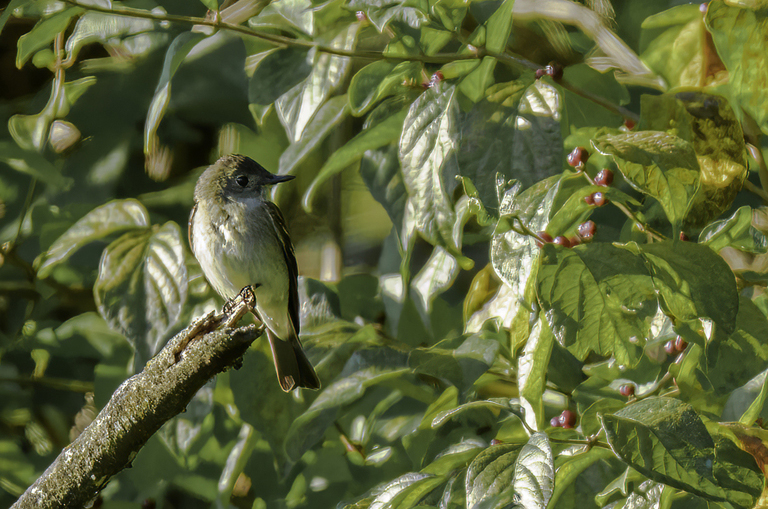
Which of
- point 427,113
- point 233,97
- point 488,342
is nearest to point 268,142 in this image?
point 233,97

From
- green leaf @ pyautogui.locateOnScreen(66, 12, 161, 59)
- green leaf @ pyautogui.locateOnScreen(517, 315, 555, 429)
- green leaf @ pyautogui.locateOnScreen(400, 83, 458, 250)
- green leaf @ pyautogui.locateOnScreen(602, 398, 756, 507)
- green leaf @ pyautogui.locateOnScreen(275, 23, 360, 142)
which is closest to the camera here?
green leaf @ pyautogui.locateOnScreen(602, 398, 756, 507)

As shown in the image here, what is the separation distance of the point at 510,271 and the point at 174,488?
972 mm

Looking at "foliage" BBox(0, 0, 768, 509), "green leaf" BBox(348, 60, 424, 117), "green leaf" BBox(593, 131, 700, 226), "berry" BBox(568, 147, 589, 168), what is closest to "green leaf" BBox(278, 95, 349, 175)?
"foliage" BBox(0, 0, 768, 509)

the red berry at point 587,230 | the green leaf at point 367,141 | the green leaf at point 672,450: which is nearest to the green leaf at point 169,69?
the green leaf at point 367,141

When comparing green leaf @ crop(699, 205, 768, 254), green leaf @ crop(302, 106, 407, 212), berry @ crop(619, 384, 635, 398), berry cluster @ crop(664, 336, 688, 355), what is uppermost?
green leaf @ crop(302, 106, 407, 212)

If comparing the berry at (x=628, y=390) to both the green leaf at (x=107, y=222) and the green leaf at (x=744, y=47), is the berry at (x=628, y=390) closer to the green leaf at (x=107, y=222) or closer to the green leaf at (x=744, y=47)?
the green leaf at (x=744, y=47)

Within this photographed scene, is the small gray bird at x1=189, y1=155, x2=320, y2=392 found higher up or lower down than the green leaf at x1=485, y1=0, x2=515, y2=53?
lower down

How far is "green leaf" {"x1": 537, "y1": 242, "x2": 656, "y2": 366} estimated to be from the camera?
599 mm

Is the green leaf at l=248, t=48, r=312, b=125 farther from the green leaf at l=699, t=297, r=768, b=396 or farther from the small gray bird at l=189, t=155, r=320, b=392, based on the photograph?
the green leaf at l=699, t=297, r=768, b=396

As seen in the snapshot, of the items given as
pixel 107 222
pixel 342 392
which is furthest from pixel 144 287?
pixel 342 392

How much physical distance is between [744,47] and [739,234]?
19cm

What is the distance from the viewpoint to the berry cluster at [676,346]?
2.75 ft

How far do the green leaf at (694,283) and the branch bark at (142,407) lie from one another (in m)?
0.40

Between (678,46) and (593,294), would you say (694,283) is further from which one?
(678,46)
